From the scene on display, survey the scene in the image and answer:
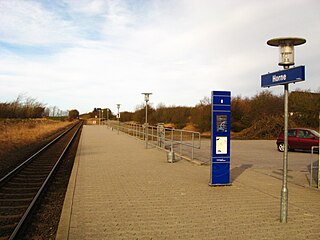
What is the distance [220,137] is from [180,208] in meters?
2.59

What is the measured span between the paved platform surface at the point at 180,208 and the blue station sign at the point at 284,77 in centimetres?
223

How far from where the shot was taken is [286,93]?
5453mm

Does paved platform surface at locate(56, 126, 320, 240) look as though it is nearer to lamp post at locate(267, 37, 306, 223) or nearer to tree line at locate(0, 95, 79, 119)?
lamp post at locate(267, 37, 306, 223)

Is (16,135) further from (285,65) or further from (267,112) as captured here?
(285,65)

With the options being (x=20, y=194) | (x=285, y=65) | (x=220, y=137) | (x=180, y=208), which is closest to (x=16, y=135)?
(x=20, y=194)

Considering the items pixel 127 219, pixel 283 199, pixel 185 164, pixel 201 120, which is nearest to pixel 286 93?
pixel 283 199

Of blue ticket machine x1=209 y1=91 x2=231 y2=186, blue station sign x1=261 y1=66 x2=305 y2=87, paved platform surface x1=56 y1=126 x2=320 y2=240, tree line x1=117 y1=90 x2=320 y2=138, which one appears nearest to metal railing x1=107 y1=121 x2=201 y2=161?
blue ticket machine x1=209 y1=91 x2=231 y2=186

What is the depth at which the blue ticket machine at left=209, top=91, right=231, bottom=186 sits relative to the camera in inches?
323

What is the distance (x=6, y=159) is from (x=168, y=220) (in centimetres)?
1196

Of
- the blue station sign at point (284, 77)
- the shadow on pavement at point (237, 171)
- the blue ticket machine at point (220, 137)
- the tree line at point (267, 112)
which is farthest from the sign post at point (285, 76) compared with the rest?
the tree line at point (267, 112)

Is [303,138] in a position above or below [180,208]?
above

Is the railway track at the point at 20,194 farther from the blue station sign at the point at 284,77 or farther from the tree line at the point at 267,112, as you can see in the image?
the tree line at the point at 267,112

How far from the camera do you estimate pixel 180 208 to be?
20.5 feet

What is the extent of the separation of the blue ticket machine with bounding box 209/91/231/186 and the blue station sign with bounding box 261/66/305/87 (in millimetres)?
2252
